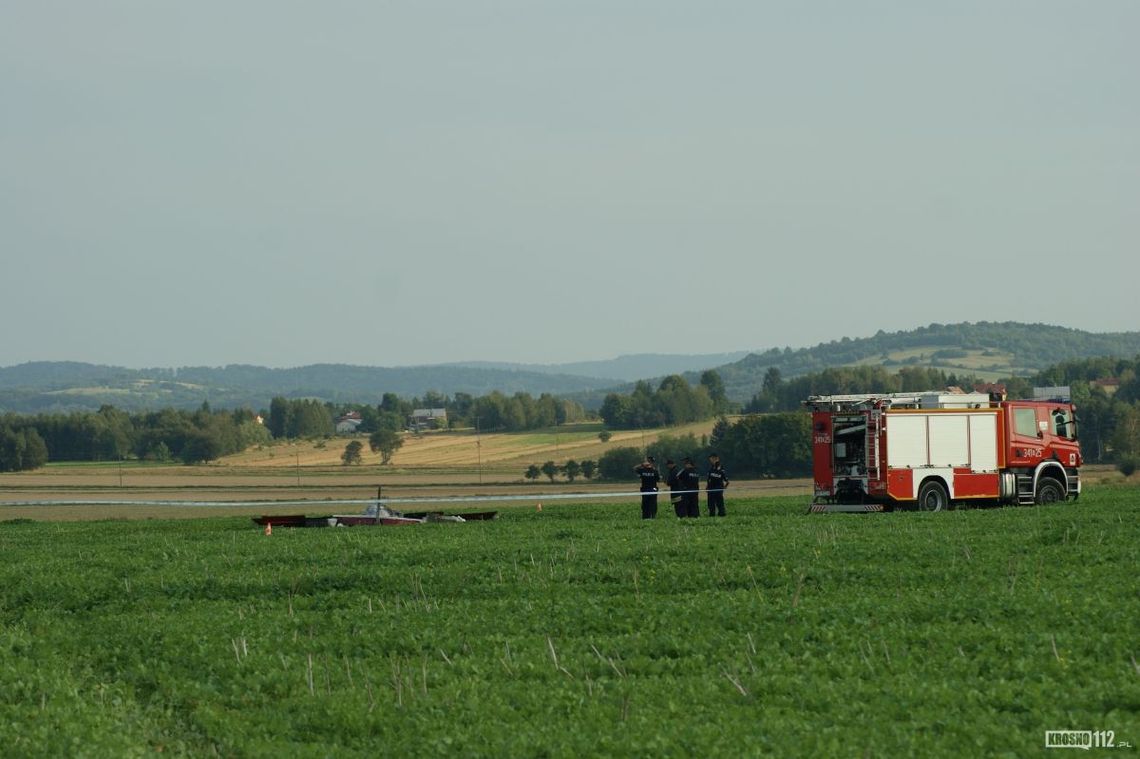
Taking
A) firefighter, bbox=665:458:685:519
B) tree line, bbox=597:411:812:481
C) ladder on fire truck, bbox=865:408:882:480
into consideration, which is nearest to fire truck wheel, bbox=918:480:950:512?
ladder on fire truck, bbox=865:408:882:480

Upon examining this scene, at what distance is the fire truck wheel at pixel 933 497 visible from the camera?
3831 cm

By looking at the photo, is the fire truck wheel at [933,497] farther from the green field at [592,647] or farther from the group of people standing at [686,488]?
the green field at [592,647]

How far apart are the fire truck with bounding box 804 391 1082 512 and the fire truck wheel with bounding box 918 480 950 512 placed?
0.03m

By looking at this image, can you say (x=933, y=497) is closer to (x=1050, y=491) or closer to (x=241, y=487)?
(x=1050, y=491)

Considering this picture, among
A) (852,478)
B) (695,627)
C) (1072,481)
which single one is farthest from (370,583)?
(1072,481)

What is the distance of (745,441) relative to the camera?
101m

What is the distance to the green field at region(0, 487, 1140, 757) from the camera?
13.8 meters

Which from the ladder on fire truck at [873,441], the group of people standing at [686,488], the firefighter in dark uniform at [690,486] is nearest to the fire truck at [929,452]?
the ladder on fire truck at [873,441]

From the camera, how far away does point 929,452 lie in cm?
3838

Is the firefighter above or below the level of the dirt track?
above

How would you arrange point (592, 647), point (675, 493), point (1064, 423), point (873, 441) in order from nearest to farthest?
point (592, 647) < point (873, 441) < point (675, 493) < point (1064, 423)

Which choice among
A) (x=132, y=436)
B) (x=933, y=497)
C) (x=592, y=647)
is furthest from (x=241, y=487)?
(x=592, y=647)

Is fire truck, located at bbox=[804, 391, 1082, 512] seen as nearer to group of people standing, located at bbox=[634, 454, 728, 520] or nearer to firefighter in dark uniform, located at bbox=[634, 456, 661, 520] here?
group of people standing, located at bbox=[634, 454, 728, 520]

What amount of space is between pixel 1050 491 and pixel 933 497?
409cm
